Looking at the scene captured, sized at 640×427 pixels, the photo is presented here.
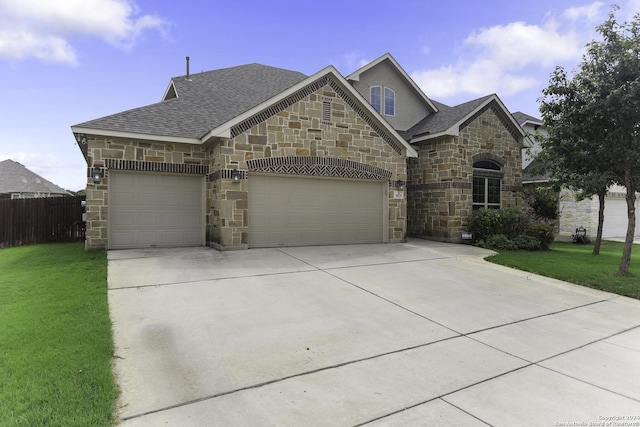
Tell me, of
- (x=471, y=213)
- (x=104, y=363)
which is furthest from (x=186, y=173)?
(x=471, y=213)

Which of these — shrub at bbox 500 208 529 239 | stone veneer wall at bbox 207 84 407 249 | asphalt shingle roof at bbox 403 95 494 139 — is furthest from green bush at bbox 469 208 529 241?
asphalt shingle roof at bbox 403 95 494 139

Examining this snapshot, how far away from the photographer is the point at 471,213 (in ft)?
46.8

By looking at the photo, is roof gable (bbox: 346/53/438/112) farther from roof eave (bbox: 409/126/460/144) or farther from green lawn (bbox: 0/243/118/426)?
green lawn (bbox: 0/243/118/426)

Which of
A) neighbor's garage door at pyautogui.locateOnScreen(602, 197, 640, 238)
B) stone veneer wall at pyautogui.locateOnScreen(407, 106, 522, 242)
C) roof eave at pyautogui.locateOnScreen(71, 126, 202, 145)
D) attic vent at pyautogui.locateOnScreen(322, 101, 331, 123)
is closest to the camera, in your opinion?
roof eave at pyautogui.locateOnScreen(71, 126, 202, 145)

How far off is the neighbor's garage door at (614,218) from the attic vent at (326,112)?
1629 cm

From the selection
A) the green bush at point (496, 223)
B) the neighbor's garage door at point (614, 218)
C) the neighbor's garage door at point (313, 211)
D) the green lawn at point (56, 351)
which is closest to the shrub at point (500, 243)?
the green bush at point (496, 223)

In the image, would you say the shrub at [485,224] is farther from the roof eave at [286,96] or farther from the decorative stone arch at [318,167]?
the decorative stone arch at [318,167]

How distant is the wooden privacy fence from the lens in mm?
13211

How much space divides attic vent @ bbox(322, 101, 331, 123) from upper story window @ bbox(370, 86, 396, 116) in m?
5.62

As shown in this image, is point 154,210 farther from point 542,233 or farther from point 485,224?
point 542,233

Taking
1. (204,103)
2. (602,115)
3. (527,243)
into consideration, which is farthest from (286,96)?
(527,243)

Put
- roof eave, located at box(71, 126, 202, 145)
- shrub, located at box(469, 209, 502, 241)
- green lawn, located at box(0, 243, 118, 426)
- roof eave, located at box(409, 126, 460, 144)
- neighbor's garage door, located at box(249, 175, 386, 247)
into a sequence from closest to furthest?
green lawn, located at box(0, 243, 118, 426), roof eave, located at box(71, 126, 202, 145), neighbor's garage door, located at box(249, 175, 386, 247), shrub, located at box(469, 209, 502, 241), roof eave, located at box(409, 126, 460, 144)

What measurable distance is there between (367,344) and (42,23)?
12.1m

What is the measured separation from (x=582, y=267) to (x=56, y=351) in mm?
11561
